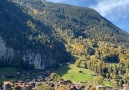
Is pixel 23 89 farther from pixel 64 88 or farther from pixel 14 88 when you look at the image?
pixel 64 88

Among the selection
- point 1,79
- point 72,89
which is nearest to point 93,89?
point 72,89

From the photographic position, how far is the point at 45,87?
15362cm

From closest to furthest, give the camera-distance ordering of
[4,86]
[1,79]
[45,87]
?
[45,87] → [4,86] → [1,79]

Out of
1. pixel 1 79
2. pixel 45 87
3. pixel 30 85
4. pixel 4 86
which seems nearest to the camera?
pixel 45 87

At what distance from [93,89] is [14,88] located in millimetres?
35414

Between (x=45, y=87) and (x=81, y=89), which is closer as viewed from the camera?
(x=45, y=87)

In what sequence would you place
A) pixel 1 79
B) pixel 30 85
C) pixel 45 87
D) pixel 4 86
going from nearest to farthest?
1. pixel 45 87
2. pixel 4 86
3. pixel 30 85
4. pixel 1 79

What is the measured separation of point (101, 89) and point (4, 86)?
44.9m

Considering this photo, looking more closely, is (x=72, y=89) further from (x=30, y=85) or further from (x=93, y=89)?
(x=30, y=85)

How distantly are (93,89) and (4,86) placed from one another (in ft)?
134

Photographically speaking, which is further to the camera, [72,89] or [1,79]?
[1,79]

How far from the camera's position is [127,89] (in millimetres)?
177000

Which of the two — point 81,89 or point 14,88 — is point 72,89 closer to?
point 81,89

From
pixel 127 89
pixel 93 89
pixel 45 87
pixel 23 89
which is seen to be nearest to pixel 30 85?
pixel 23 89
